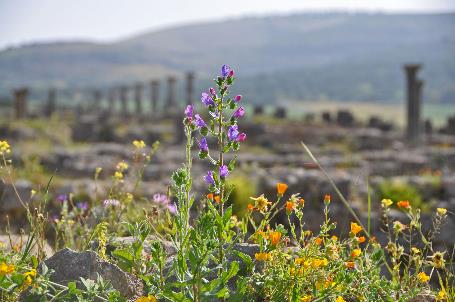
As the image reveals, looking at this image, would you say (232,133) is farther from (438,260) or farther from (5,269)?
(438,260)

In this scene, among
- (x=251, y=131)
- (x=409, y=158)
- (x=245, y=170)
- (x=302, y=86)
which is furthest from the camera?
(x=302, y=86)

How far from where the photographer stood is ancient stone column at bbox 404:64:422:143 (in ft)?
72.5

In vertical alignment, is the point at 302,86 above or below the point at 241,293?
below

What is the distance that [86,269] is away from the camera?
9.11 ft

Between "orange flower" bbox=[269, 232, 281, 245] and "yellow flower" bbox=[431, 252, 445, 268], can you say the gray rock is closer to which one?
"orange flower" bbox=[269, 232, 281, 245]

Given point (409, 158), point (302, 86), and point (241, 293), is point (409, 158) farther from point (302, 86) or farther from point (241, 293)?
point (302, 86)

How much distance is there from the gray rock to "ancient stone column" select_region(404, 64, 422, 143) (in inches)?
797

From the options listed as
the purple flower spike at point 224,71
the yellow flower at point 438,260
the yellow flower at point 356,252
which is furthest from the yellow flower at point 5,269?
the yellow flower at point 438,260

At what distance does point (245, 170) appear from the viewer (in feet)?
43.9

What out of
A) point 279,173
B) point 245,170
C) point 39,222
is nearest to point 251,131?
point 245,170

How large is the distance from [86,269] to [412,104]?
20.7 m

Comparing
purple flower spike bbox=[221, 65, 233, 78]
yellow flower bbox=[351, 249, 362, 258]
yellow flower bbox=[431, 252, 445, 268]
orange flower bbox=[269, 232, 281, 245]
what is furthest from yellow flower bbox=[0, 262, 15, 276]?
yellow flower bbox=[431, 252, 445, 268]

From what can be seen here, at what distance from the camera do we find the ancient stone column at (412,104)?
22.1 m

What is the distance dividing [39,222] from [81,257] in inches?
19.4
